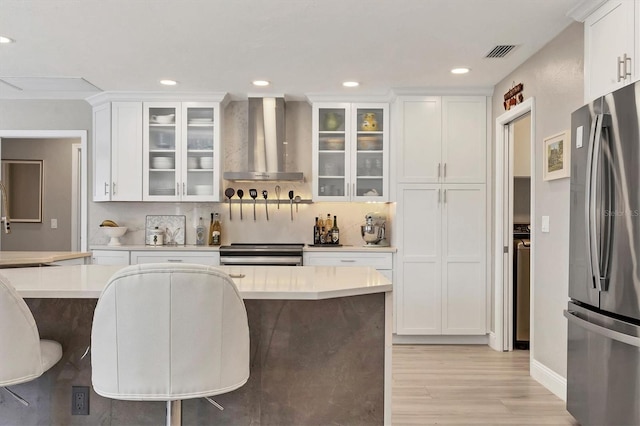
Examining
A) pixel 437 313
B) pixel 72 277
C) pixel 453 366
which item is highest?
pixel 72 277

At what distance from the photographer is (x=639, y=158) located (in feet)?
7.16

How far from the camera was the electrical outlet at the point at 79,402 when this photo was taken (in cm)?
238

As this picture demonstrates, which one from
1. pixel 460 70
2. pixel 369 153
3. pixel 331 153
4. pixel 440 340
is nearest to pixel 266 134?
pixel 331 153

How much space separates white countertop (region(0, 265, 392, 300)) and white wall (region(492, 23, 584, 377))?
4.72ft

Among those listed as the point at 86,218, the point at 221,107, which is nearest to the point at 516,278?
the point at 221,107

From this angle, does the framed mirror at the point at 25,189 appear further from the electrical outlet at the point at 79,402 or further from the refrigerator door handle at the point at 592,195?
the refrigerator door handle at the point at 592,195

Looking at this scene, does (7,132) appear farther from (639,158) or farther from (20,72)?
(639,158)

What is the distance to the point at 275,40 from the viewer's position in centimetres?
349

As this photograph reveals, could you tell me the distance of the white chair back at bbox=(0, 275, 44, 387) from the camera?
183cm

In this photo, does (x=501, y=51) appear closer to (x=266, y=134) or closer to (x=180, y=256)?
(x=266, y=134)

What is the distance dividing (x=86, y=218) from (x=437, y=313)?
3667 mm

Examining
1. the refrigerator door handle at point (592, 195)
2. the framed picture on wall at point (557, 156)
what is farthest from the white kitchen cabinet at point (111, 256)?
the refrigerator door handle at point (592, 195)

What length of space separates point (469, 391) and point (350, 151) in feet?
8.12

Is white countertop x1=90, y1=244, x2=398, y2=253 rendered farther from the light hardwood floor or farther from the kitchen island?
the kitchen island
